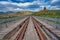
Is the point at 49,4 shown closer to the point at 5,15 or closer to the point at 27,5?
the point at 27,5

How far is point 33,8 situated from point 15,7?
0.88 m

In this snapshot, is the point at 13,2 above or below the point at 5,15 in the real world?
above

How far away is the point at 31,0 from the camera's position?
9406 mm

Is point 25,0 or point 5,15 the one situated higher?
point 25,0

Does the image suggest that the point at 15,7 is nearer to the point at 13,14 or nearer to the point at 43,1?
the point at 13,14

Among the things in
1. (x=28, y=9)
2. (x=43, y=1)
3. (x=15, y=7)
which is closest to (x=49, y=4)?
(x=43, y=1)

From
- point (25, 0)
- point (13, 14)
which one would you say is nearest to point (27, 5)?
point (25, 0)

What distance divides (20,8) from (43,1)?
118 cm

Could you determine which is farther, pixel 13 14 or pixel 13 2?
pixel 13 14

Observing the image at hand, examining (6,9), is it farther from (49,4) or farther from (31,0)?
(49,4)

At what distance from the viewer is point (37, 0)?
948cm

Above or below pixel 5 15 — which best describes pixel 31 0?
above

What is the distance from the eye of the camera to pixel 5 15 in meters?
9.58

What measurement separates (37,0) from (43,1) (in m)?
0.29
